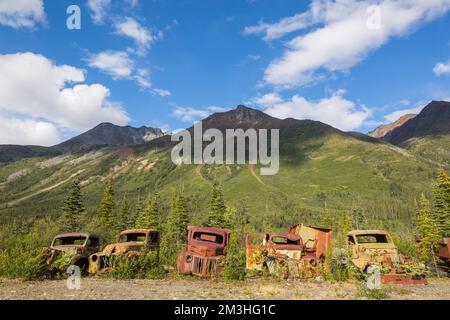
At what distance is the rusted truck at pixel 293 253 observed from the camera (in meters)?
13.9

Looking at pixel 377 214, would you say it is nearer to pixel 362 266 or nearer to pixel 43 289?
pixel 362 266

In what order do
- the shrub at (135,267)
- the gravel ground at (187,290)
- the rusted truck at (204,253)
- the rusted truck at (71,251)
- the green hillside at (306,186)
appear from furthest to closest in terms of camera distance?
the green hillside at (306,186), the rusted truck at (204,253), the rusted truck at (71,251), the shrub at (135,267), the gravel ground at (187,290)

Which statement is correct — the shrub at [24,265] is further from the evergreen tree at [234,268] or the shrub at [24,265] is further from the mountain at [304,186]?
the mountain at [304,186]

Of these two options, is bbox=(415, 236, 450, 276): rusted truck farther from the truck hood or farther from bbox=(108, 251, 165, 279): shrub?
the truck hood

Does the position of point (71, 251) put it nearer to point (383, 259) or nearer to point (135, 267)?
point (135, 267)

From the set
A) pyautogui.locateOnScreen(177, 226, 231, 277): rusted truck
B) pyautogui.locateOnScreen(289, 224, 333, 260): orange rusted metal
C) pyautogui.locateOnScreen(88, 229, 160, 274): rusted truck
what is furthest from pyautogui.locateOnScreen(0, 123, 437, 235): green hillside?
pyautogui.locateOnScreen(88, 229, 160, 274): rusted truck

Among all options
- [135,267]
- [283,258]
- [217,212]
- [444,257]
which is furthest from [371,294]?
[217,212]

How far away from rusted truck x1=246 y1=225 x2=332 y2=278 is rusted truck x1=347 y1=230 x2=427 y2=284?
1.15m

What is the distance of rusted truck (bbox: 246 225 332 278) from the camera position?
13906 millimetres

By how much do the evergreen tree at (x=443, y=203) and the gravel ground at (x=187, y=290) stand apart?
96.6 feet

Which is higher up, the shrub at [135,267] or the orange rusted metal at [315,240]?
the orange rusted metal at [315,240]

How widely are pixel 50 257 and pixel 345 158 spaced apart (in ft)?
562

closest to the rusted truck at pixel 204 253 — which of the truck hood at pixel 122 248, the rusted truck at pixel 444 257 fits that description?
the truck hood at pixel 122 248
